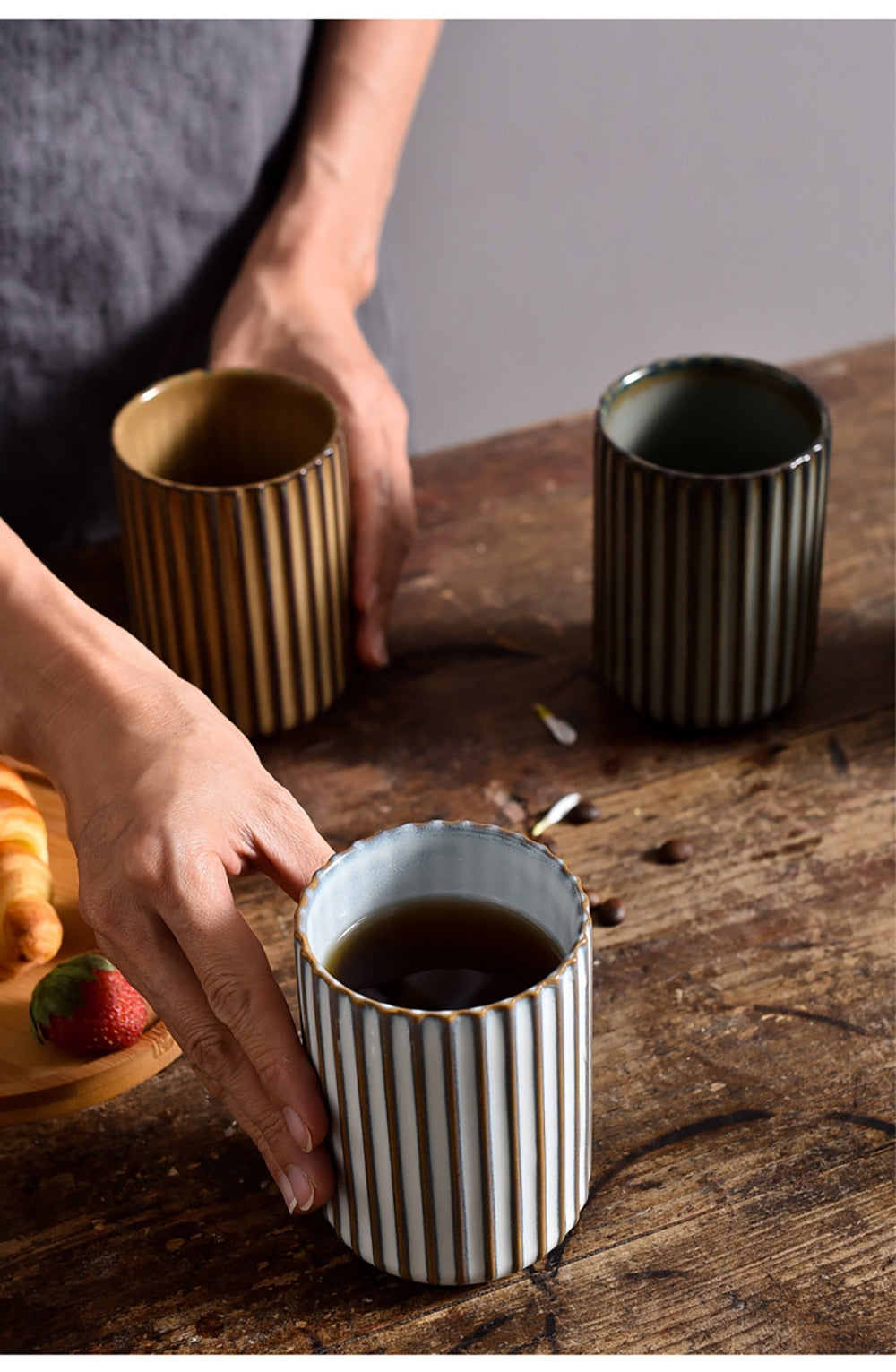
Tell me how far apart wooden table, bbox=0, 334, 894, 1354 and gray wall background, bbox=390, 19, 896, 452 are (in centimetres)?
122

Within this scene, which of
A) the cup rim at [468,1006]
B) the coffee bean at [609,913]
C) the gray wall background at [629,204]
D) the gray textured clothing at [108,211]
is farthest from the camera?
the gray wall background at [629,204]

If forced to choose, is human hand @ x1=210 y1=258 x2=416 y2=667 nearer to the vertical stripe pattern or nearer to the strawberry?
the strawberry

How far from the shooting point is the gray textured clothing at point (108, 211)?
1287 millimetres

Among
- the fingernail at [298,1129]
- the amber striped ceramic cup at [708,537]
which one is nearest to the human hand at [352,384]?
the amber striped ceramic cup at [708,537]

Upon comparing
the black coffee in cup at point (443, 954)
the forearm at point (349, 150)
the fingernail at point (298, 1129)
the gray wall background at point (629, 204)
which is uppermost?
the forearm at point (349, 150)

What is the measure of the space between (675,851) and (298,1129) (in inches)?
15.0

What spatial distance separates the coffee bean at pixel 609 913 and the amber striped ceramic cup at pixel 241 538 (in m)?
0.31

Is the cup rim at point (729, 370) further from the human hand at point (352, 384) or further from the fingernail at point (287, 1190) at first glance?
the fingernail at point (287, 1190)

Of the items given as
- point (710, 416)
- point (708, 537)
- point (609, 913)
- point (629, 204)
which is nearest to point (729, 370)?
point (710, 416)

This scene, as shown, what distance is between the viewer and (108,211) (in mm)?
1352

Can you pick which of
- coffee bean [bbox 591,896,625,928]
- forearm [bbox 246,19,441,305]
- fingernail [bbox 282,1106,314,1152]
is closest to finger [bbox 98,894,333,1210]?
fingernail [bbox 282,1106,314,1152]

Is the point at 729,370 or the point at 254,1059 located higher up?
the point at 729,370

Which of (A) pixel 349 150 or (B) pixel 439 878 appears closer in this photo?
(B) pixel 439 878

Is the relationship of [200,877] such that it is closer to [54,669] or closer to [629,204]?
[54,669]
